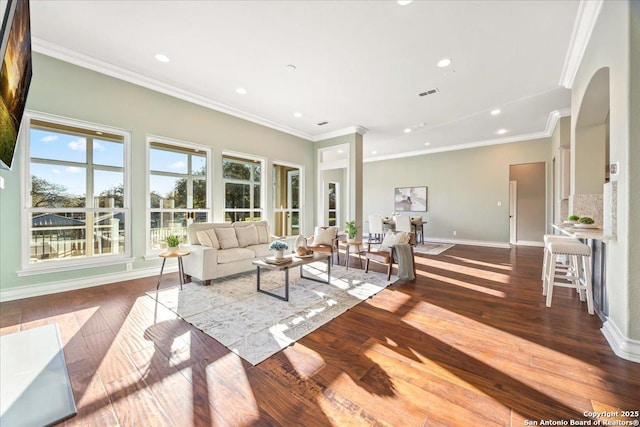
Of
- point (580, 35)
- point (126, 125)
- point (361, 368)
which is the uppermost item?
point (580, 35)

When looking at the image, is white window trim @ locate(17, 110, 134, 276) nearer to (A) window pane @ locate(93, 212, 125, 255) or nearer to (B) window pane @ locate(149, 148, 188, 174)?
(A) window pane @ locate(93, 212, 125, 255)

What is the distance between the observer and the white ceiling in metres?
2.67

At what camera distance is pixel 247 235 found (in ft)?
15.5

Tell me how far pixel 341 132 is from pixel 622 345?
19.4 feet

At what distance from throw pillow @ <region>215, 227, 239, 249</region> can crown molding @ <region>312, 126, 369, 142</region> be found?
12.6ft

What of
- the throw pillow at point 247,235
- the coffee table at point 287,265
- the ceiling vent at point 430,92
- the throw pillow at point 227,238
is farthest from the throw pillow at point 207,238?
the ceiling vent at point 430,92

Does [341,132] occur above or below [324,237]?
above

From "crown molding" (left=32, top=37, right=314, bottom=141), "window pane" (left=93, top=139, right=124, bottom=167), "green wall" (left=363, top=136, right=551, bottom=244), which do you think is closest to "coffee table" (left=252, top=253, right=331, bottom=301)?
"window pane" (left=93, top=139, right=124, bottom=167)

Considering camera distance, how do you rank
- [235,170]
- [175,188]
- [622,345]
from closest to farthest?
[622,345] → [175,188] → [235,170]

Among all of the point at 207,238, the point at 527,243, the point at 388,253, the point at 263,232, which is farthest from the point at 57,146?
the point at 527,243

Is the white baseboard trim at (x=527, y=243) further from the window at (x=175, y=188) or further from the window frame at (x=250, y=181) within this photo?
the window at (x=175, y=188)

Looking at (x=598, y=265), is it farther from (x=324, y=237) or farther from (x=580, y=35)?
(x=324, y=237)

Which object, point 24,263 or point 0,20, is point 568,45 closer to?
point 0,20

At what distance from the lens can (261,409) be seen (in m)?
1.47
